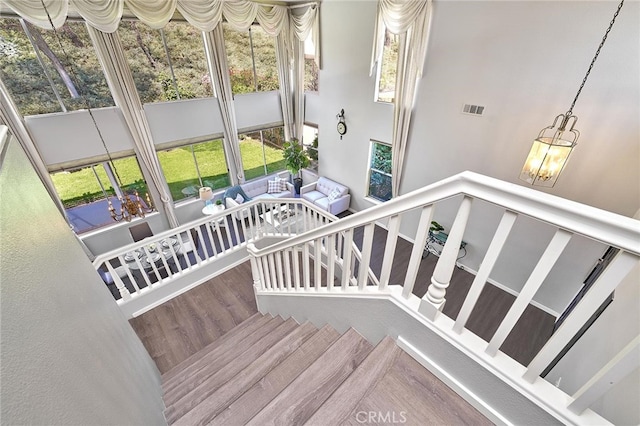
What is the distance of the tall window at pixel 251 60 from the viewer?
6036 mm

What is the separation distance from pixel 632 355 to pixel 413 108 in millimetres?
4644

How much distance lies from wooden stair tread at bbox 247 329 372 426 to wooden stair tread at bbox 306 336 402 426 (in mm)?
117

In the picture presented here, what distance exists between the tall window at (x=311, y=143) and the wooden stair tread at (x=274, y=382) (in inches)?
240

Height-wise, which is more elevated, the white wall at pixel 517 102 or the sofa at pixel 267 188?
the white wall at pixel 517 102

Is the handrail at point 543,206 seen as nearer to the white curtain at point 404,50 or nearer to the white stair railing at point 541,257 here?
the white stair railing at point 541,257

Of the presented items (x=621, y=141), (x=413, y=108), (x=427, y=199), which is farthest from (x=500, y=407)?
(x=413, y=108)

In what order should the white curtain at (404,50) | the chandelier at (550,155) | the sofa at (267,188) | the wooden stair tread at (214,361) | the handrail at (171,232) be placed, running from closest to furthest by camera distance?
the wooden stair tread at (214,361) → the chandelier at (550,155) → the handrail at (171,232) → the white curtain at (404,50) → the sofa at (267,188)

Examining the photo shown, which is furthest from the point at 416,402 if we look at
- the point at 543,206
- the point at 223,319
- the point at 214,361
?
the point at 223,319

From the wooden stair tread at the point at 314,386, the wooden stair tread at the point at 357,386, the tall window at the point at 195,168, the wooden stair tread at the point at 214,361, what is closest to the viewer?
the wooden stair tread at the point at 357,386

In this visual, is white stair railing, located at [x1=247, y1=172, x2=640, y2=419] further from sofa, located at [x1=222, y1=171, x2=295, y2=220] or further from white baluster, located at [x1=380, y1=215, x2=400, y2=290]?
sofa, located at [x1=222, y1=171, x2=295, y2=220]

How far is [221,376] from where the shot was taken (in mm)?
2080

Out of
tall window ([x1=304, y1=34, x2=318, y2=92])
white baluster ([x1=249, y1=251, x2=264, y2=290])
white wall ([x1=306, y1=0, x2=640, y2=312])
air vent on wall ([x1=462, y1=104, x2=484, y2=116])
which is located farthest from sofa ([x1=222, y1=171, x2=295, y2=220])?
air vent on wall ([x1=462, y1=104, x2=484, y2=116])

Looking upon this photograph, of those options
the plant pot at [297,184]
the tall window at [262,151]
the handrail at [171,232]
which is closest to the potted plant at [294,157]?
the plant pot at [297,184]

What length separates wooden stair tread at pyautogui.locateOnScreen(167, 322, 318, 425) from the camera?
165cm
